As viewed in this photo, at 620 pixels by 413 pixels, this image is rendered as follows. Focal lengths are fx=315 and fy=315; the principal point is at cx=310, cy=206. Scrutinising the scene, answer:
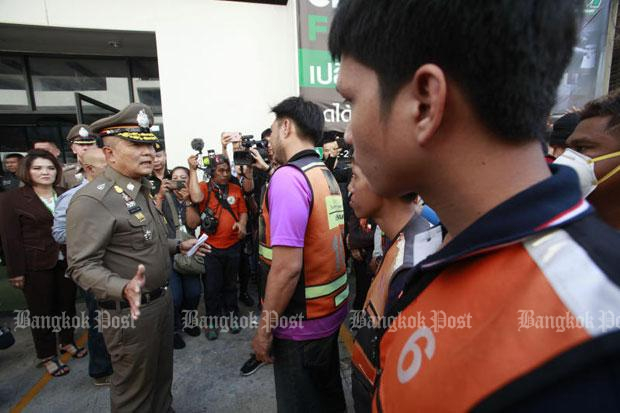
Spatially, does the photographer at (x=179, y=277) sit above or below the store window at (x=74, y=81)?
below

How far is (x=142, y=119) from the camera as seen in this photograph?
2.29 metres

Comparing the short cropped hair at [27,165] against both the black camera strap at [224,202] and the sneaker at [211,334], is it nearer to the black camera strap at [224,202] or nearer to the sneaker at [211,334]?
the black camera strap at [224,202]

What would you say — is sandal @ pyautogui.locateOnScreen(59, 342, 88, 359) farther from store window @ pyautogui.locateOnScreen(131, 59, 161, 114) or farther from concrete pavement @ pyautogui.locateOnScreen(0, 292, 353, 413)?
store window @ pyautogui.locateOnScreen(131, 59, 161, 114)

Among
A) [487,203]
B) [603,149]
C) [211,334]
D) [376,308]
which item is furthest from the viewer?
[211,334]

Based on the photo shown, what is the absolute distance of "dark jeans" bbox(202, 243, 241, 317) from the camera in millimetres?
3670

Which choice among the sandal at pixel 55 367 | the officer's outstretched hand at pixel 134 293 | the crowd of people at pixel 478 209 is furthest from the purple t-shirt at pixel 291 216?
the sandal at pixel 55 367

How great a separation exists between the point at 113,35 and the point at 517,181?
686cm

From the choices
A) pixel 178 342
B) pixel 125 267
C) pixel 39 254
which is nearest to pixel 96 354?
pixel 178 342

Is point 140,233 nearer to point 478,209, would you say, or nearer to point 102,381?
point 102,381

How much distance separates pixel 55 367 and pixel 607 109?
4.75 m

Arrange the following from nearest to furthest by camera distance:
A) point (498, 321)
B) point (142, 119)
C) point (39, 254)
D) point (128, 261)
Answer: point (498, 321) < point (128, 261) < point (142, 119) < point (39, 254)

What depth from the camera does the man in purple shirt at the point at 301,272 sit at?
171 cm

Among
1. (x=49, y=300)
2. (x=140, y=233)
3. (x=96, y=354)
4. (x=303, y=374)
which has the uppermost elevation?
(x=140, y=233)

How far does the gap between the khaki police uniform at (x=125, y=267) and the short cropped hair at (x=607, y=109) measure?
2.71 m
